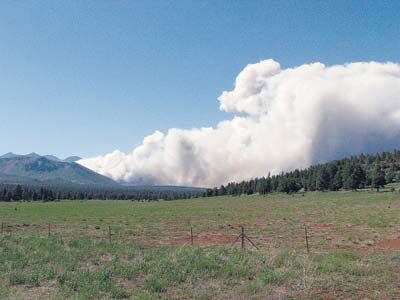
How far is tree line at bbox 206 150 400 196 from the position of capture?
130250mm

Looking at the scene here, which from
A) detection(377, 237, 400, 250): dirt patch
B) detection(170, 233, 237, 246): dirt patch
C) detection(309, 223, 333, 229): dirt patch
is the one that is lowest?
detection(170, 233, 237, 246): dirt patch

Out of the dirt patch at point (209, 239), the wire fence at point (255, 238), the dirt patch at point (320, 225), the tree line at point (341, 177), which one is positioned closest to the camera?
the wire fence at point (255, 238)

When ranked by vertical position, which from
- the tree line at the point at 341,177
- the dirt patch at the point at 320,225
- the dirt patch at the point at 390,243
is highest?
the tree line at the point at 341,177

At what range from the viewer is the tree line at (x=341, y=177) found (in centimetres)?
13025

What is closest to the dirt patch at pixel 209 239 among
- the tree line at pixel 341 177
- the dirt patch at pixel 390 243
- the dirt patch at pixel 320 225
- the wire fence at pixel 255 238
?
the wire fence at pixel 255 238

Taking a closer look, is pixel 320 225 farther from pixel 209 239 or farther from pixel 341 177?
pixel 341 177

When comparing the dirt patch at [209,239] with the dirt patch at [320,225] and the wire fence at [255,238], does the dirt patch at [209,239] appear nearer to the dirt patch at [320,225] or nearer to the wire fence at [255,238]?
the wire fence at [255,238]

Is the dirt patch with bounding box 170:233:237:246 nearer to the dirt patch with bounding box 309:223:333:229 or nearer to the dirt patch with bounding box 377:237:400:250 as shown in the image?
the dirt patch with bounding box 309:223:333:229

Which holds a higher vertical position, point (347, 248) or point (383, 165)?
point (383, 165)

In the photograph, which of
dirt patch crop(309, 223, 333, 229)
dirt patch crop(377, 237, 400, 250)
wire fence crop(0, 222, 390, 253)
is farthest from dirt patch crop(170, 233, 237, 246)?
dirt patch crop(377, 237, 400, 250)

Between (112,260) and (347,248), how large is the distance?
16181 mm

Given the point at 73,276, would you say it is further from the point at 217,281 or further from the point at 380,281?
the point at 380,281

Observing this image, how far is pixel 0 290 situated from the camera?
52.6 ft

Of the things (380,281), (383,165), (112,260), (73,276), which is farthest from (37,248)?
(383,165)
